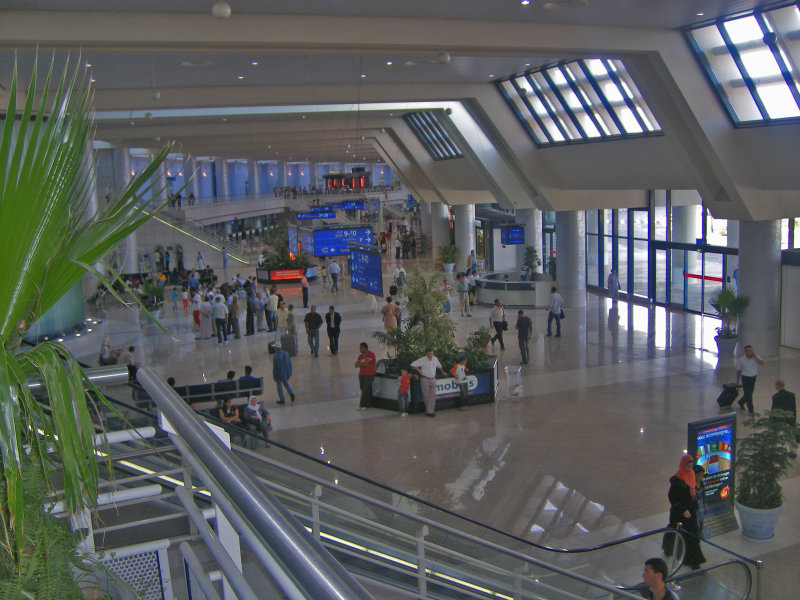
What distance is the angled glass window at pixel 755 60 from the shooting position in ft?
41.7

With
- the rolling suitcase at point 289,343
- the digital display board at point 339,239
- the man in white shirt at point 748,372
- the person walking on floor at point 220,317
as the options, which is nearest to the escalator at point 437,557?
the man in white shirt at point 748,372

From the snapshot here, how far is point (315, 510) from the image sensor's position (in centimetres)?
503

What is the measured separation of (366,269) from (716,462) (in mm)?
15695

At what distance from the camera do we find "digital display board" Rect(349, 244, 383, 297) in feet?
73.5

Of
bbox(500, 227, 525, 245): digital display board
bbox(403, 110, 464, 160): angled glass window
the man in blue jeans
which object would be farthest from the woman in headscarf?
bbox(403, 110, 464, 160): angled glass window

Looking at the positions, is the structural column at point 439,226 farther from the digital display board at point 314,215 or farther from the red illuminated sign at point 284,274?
the red illuminated sign at point 284,274

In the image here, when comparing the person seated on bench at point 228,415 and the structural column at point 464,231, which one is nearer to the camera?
the person seated on bench at point 228,415

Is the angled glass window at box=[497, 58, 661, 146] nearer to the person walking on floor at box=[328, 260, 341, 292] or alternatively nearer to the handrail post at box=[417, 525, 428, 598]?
the person walking on floor at box=[328, 260, 341, 292]

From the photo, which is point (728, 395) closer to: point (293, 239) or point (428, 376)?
point (428, 376)

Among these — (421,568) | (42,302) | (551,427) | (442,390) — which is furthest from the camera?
(442,390)

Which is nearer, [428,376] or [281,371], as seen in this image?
[428,376]

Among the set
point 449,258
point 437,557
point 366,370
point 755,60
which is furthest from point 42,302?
point 449,258

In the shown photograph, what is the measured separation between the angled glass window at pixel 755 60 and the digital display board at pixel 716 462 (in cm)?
749

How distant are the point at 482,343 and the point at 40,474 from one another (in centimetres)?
1309
